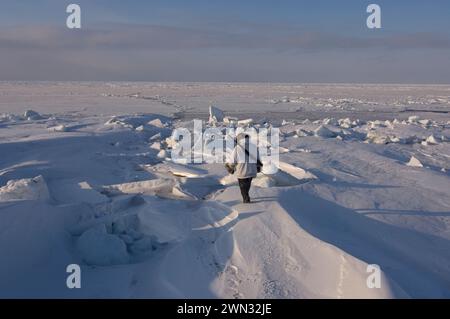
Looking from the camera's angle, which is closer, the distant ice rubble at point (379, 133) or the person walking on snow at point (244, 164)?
the person walking on snow at point (244, 164)

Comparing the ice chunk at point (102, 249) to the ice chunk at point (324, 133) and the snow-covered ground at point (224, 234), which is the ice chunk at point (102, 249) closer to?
the snow-covered ground at point (224, 234)

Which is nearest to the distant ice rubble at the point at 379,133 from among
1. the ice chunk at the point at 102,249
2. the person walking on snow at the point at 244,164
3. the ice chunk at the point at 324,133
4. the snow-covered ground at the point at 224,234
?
the ice chunk at the point at 324,133

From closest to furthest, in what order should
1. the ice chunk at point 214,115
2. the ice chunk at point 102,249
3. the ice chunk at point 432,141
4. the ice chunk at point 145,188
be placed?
the ice chunk at point 102,249 < the ice chunk at point 145,188 < the ice chunk at point 432,141 < the ice chunk at point 214,115

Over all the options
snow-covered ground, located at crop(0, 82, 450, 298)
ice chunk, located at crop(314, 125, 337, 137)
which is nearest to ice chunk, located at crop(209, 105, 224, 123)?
ice chunk, located at crop(314, 125, 337, 137)

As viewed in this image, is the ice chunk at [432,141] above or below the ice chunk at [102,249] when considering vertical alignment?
above

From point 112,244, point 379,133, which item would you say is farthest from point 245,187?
point 379,133

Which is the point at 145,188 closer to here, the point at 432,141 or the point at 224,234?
the point at 224,234
